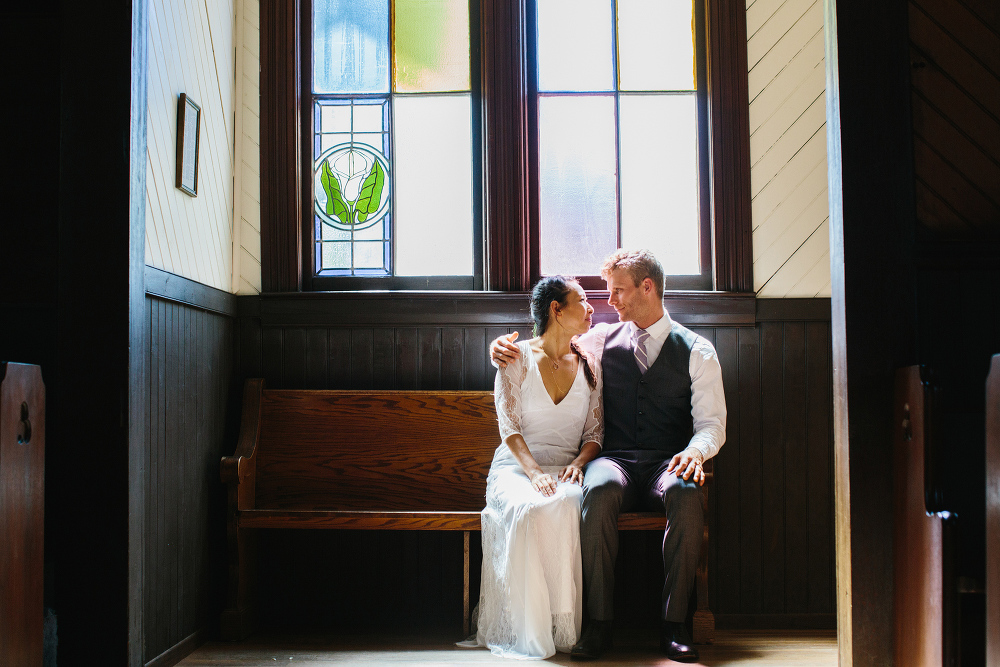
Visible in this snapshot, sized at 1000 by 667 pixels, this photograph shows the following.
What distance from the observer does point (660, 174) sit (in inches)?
144

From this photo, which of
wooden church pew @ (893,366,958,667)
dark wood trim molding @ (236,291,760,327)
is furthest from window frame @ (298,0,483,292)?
wooden church pew @ (893,366,958,667)

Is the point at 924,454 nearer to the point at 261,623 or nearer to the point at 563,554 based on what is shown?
the point at 563,554

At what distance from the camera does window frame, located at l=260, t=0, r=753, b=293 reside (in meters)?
3.53

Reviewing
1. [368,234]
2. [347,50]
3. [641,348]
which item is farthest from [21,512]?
[347,50]

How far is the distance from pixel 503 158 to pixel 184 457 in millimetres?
1839

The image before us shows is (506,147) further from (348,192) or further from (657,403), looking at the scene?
(657,403)

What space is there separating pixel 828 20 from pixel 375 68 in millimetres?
2108

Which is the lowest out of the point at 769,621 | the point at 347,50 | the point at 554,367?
the point at 769,621

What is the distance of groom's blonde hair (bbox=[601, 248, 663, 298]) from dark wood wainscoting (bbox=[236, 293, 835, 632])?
0.28 meters

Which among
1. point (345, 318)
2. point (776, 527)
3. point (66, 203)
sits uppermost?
point (66, 203)

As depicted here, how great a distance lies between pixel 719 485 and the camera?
3.43m

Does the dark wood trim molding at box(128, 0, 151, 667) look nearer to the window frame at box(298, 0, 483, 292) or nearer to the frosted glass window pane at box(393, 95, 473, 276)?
the window frame at box(298, 0, 483, 292)

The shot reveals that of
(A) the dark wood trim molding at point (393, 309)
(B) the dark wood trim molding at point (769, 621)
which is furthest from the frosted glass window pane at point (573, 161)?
(B) the dark wood trim molding at point (769, 621)

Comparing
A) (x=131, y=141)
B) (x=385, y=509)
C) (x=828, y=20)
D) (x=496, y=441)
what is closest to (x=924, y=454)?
(x=828, y=20)
